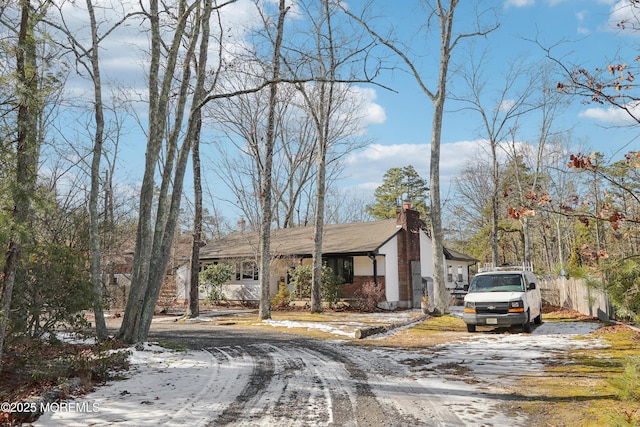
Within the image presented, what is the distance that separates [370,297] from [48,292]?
17361mm

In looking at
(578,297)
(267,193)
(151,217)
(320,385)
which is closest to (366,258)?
(267,193)

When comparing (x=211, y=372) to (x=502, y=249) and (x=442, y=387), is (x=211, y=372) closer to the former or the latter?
(x=442, y=387)

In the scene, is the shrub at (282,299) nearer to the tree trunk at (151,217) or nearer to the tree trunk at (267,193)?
the tree trunk at (267,193)

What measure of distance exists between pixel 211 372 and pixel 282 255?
65.2ft

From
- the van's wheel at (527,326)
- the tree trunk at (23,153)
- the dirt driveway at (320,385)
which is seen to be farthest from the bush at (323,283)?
the tree trunk at (23,153)

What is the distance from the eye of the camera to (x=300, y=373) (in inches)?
327

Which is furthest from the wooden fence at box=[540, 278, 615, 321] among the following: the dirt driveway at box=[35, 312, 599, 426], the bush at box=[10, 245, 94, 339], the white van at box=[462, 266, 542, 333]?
the bush at box=[10, 245, 94, 339]

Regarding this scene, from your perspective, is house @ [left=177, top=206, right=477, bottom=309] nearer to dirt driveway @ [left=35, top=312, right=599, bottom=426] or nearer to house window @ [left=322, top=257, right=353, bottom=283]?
house window @ [left=322, top=257, right=353, bottom=283]

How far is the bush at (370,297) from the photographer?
24016 millimetres

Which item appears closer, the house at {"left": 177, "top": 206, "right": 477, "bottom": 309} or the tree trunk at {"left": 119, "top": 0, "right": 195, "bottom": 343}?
the tree trunk at {"left": 119, "top": 0, "right": 195, "bottom": 343}

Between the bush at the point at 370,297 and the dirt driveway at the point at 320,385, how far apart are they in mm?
11577

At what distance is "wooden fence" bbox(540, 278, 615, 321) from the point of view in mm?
16438

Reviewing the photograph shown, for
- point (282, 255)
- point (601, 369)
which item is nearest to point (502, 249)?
point (282, 255)

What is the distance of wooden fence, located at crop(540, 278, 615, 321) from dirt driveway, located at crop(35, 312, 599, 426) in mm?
5218
